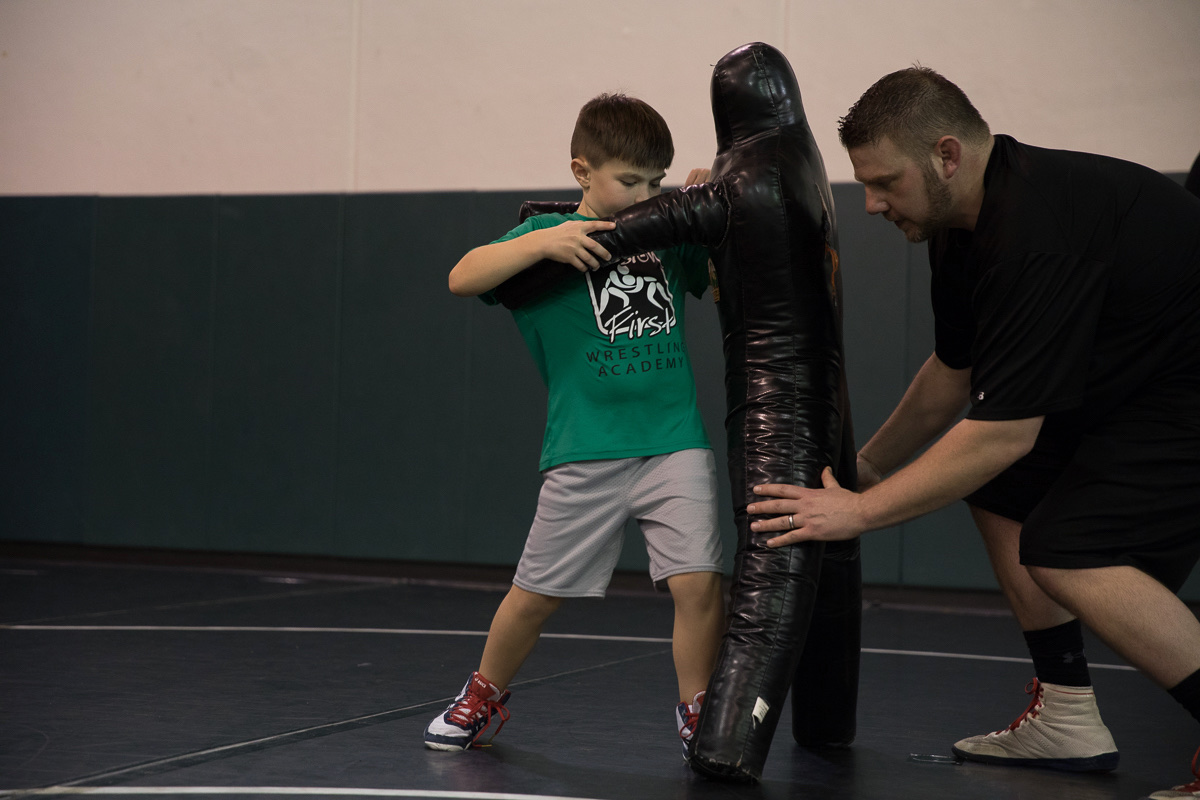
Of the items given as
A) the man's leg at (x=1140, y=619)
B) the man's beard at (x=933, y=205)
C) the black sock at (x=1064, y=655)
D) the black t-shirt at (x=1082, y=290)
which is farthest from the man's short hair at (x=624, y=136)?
the black sock at (x=1064, y=655)

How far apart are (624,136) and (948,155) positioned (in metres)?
0.69

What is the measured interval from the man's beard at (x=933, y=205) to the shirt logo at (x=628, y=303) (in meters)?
0.58

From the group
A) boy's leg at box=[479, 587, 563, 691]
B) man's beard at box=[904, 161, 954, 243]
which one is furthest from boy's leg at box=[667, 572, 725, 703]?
man's beard at box=[904, 161, 954, 243]

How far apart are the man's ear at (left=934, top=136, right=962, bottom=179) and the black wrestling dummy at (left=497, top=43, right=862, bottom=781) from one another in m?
0.28

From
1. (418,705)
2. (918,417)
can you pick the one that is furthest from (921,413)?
(418,705)

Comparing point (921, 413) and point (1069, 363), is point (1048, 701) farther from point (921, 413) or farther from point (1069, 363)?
point (1069, 363)

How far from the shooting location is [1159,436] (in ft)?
7.05

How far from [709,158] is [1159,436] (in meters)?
3.90

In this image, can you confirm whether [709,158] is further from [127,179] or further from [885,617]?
[127,179]

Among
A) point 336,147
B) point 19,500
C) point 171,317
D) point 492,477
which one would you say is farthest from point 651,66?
point 19,500

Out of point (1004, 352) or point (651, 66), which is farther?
point (651, 66)

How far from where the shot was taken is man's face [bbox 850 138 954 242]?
2.13 m

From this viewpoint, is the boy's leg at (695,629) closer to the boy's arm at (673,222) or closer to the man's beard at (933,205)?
the boy's arm at (673,222)

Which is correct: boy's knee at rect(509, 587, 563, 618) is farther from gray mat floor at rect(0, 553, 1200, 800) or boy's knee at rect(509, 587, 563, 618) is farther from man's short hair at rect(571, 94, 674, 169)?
man's short hair at rect(571, 94, 674, 169)
